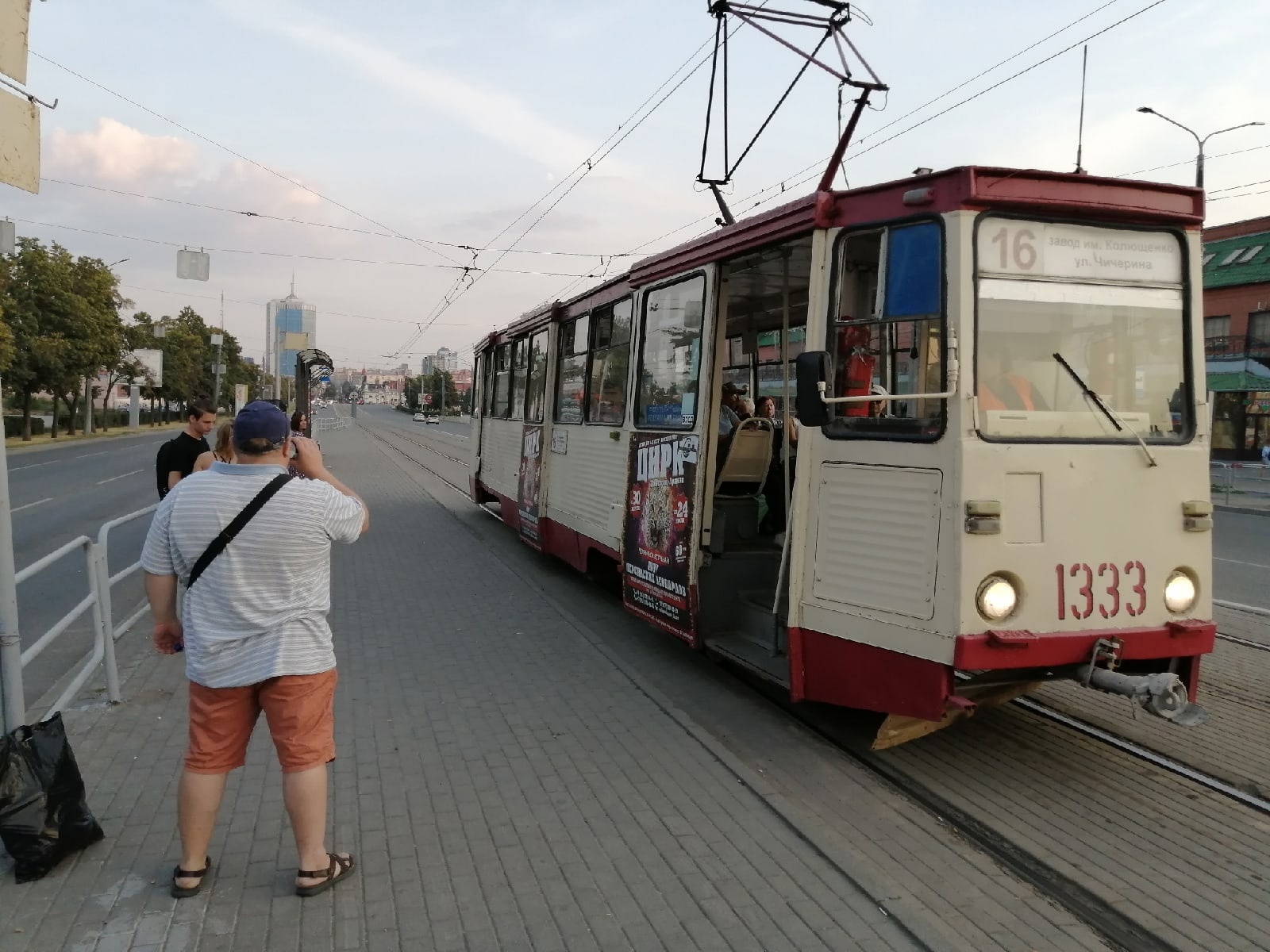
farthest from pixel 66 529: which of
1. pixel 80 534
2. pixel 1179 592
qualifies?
pixel 1179 592

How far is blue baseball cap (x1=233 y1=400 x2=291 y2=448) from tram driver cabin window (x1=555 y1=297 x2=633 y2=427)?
192 inches

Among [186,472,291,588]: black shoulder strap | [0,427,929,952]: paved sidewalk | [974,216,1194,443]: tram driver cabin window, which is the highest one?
[974,216,1194,443]: tram driver cabin window

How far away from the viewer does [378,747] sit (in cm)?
530

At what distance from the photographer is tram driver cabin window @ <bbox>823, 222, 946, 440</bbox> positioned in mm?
4766

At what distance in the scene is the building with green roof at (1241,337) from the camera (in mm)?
32812

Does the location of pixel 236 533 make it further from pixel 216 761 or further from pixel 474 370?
pixel 474 370

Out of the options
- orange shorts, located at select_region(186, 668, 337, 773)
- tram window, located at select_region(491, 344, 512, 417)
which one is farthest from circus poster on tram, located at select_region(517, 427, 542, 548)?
orange shorts, located at select_region(186, 668, 337, 773)

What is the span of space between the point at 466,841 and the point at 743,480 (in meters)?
3.85

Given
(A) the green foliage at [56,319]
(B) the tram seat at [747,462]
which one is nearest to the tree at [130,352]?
(A) the green foliage at [56,319]

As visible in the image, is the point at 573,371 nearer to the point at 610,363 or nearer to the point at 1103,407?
the point at 610,363

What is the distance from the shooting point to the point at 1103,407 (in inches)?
193

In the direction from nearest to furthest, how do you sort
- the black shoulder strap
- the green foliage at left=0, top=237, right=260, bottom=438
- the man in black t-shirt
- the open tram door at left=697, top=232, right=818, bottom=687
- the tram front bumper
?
the black shoulder strap → the tram front bumper → the open tram door at left=697, top=232, right=818, bottom=687 → the man in black t-shirt → the green foliage at left=0, top=237, right=260, bottom=438

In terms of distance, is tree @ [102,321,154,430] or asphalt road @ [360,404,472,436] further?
asphalt road @ [360,404,472,436]

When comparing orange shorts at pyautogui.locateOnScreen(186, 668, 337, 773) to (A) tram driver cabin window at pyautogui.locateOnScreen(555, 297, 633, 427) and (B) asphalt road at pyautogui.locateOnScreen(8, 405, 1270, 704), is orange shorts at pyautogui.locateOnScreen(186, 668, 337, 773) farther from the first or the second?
(A) tram driver cabin window at pyautogui.locateOnScreen(555, 297, 633, 427)
